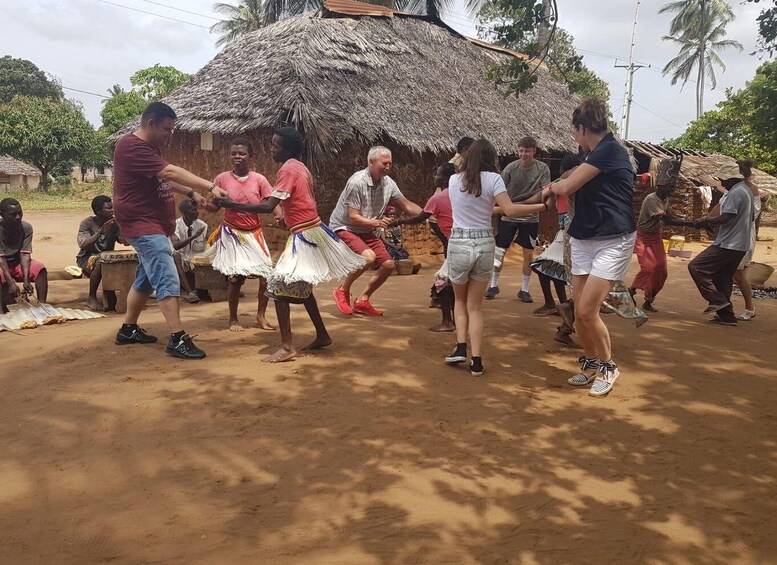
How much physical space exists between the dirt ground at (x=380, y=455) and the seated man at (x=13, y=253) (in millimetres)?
1332

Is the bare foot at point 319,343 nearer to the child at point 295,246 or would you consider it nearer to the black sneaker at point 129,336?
the child at point 295,246

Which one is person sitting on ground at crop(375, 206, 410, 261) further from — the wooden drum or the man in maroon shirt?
the wooden drum

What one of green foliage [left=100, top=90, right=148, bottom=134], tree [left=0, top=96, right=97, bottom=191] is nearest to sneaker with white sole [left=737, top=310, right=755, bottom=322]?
tree [left=0, top=96, right=97, bottom=191]

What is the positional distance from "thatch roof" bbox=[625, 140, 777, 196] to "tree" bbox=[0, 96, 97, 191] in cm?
2904

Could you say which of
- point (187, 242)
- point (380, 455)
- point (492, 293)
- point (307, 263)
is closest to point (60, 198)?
point (187, 242)

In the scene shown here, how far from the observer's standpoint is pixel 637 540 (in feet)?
8.43

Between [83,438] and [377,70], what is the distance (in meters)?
10.0

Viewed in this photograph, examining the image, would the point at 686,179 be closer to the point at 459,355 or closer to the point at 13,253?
the point at 459,355

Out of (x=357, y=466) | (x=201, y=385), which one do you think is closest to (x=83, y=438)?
(x=201, y=385)

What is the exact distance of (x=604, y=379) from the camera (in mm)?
4258

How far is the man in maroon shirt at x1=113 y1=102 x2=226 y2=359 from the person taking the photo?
465 centimetres

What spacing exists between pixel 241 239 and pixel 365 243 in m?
1.15

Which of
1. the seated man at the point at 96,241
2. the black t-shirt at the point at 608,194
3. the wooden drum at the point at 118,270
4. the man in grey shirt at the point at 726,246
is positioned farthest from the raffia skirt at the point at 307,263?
the man in grey shirt at the point at 726,246

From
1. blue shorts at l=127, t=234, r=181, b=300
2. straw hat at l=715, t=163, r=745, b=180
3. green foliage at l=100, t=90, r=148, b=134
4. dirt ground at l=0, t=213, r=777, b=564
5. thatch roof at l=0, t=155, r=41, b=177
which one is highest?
green foliage at l=100, t=90, r=148, b=134
